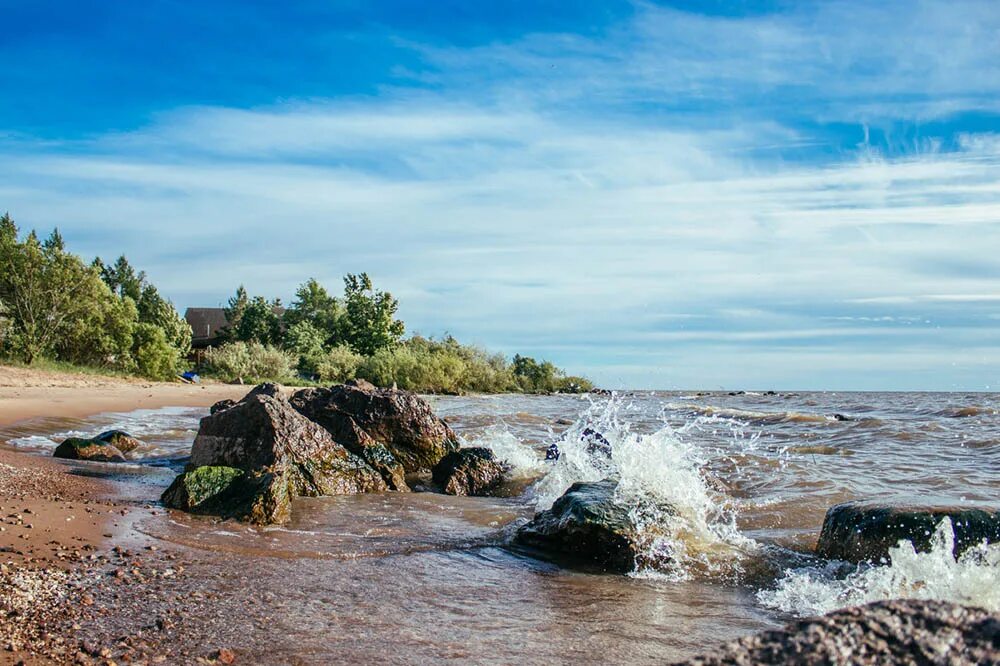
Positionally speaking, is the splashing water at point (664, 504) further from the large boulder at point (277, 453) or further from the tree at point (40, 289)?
the tree at point (40, 289)

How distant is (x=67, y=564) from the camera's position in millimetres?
4770

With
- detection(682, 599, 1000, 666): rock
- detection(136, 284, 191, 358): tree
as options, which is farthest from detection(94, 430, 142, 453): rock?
detection(136, 284, 191, 358): tree

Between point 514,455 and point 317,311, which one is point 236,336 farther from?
point 514,455

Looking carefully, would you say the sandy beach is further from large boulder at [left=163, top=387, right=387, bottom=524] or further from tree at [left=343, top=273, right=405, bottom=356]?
tree at [left=343, top=273, right=405, bottom=356]

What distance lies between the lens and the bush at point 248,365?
39.9 metres

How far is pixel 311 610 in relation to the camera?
424cm

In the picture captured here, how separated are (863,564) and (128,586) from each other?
5001 mm

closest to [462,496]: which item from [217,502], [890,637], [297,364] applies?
[217,502]

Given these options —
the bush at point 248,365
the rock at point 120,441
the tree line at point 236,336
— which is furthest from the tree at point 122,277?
the rock at point 120,441

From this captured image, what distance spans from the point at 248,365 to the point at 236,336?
12.6 m

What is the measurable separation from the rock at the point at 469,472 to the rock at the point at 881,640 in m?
7.95

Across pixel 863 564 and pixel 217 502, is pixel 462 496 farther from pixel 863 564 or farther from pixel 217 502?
pixel 863 564

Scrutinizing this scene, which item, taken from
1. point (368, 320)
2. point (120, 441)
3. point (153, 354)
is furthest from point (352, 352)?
point (120, 441)

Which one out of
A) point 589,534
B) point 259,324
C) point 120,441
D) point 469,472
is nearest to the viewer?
point 589,534
